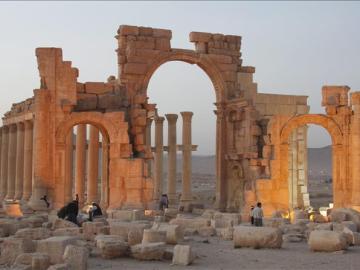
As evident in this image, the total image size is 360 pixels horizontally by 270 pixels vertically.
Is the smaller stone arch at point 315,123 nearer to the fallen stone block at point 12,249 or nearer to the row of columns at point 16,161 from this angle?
the row of columns at point 16,161

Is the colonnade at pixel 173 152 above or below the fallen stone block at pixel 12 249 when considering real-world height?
above

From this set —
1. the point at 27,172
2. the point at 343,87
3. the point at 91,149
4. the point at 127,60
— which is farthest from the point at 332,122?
the point at 27,172

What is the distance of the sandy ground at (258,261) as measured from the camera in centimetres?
1226

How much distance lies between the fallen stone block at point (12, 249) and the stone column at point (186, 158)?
65.3 ft

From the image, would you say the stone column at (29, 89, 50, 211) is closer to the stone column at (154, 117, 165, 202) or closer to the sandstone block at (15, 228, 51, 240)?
the sandstone block at (15, 228, 51, 240)

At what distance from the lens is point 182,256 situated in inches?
487

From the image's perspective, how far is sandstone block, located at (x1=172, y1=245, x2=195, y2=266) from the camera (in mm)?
12352

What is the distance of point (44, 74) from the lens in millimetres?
25109

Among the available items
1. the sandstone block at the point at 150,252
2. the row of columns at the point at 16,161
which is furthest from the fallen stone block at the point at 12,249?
the row of columns at the point at 16,161

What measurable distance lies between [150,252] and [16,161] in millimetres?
18524

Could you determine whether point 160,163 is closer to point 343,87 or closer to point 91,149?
point 91,149

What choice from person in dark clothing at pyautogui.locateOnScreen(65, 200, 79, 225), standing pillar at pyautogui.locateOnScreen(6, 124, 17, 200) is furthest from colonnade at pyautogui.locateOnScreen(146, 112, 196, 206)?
person in dark clothing at pyautogui.locateOnScreen(65, 200, 79, 225)

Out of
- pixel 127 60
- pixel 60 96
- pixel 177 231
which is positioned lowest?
pixel 177 231

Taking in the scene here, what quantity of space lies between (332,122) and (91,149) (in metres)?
10.7
